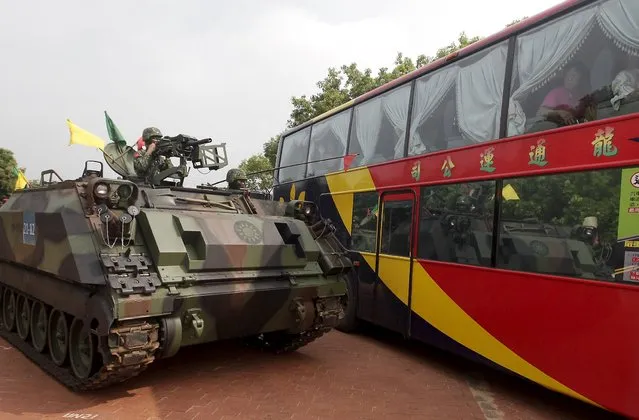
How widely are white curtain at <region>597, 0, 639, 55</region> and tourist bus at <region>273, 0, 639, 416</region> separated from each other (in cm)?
1

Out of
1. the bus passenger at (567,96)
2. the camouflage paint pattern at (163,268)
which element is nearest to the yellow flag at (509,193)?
the bus passenger at (567,96)

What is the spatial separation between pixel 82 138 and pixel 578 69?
7.51m

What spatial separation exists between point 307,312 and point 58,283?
2638mm

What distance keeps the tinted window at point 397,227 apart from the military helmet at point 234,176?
88.8 inches

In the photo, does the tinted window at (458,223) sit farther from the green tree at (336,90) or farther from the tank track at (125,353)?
the green tree at (336,90)

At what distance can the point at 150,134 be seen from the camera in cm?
686

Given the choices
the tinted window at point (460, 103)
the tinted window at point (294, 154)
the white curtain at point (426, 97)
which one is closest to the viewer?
the tinted window at point (460, 103)

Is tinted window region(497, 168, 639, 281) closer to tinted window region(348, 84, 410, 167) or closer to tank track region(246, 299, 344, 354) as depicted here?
tank track region(246, 299, 344, 354)

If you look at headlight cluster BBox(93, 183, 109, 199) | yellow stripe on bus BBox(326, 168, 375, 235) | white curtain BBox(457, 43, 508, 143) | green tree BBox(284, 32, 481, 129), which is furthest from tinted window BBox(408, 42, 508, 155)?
green tree BBox(284, 32, 481, 129)

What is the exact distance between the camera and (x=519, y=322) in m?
4.87

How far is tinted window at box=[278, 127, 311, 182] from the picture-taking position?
9.61m

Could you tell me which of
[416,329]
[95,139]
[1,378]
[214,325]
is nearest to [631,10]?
[416,329]

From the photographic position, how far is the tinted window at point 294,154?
9609 millimetres

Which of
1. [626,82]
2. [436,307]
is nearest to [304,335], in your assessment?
[436,307]
